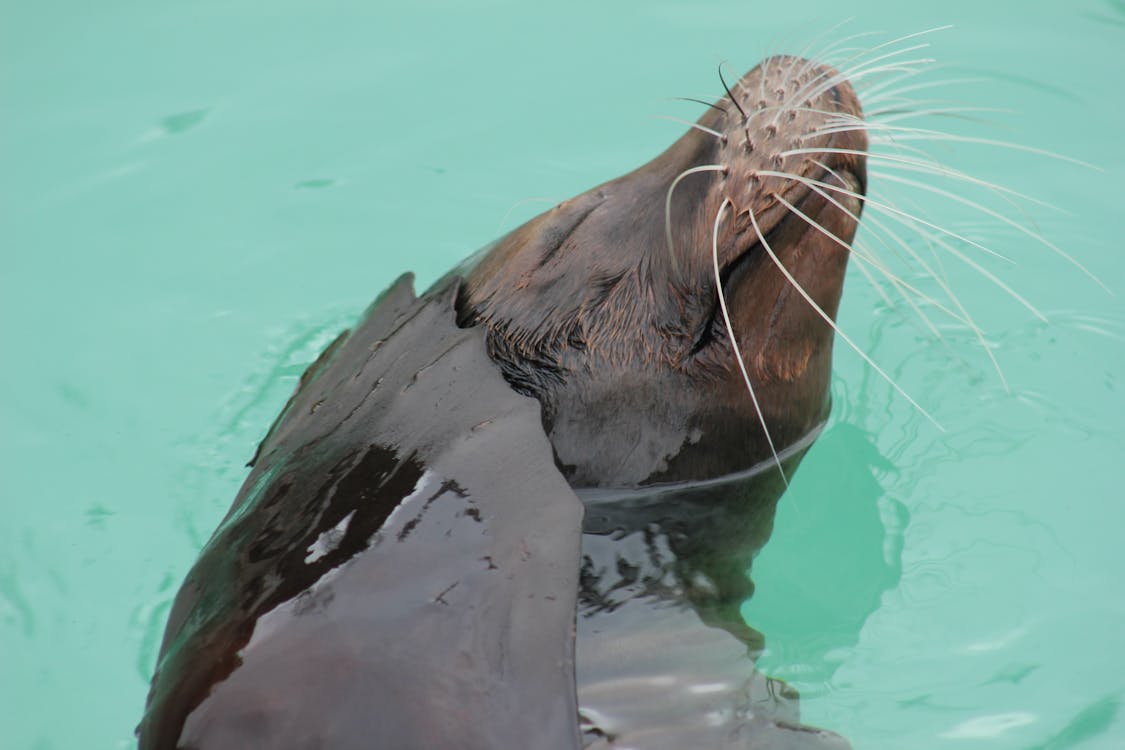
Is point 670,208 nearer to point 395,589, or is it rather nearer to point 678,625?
point 678,625

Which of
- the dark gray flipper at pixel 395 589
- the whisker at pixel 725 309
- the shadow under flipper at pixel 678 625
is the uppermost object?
the whisker at pixel 725 309

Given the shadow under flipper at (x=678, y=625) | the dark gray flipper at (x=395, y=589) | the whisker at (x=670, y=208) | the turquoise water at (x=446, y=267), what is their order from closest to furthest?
the dark gray flipper at (x=395, y=589), the shadow under flipper at (x=678, y=625), the whisker at (x=670, y=208), the turquoise water at (x=446, y=267)

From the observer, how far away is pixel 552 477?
2.31 m

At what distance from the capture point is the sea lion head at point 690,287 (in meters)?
2.64

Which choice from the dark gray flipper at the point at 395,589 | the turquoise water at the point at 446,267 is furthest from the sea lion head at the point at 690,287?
the turquoise water at the point at 446,267

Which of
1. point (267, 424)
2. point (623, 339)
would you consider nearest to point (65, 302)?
point (267, 424)

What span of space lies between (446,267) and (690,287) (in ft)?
7.68

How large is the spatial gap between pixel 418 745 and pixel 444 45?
15.4ft

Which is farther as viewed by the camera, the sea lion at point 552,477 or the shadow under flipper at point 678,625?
the shadow under flipper at point 678,625

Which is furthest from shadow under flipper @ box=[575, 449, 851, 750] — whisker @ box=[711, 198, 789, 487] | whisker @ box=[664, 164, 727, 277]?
whisker @ box=[664, 164, 727, 277]

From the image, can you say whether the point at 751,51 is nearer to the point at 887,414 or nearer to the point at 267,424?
the point at 887,414

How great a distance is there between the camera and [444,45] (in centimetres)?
613

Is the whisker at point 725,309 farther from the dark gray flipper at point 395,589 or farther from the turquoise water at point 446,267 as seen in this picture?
the turquoise water at point 446,267

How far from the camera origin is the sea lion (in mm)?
2061
